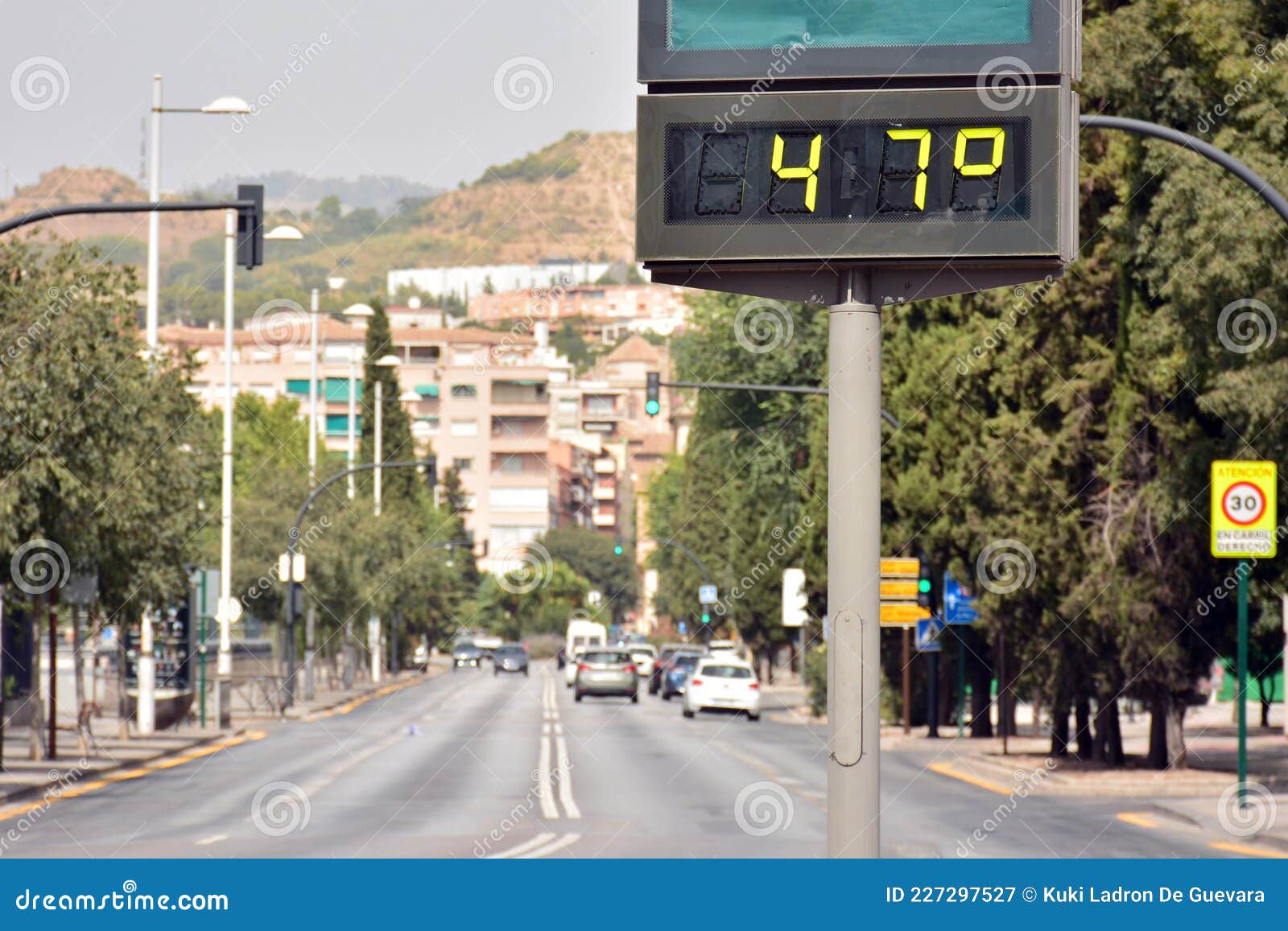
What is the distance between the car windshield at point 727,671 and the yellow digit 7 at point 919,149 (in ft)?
161

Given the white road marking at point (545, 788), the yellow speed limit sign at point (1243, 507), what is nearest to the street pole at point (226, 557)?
the white road marking at point (545, 788)

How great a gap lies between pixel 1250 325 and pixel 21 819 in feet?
52.7

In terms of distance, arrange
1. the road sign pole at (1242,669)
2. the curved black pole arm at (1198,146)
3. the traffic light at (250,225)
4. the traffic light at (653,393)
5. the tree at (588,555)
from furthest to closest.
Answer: the tree at (588,555)
the traffic light at (653,393)
the traffic light at (250,225)
the road sign pole at (1242,669)
the curved black pole arm at (1198,146)

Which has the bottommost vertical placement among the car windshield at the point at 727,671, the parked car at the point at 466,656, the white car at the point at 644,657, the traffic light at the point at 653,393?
the parked car at the point at 466,656

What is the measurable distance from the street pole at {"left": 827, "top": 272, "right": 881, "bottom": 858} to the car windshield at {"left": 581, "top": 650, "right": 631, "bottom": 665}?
60.6m

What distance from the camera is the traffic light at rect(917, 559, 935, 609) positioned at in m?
43.6

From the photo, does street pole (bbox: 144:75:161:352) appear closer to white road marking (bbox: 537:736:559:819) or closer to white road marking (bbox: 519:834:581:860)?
white road marking (bbox: 537:736:559:819)

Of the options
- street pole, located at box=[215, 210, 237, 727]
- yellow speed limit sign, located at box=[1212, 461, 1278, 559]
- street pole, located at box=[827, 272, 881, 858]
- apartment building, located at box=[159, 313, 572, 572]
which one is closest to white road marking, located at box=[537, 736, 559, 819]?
yellow speed limit sign, located at box=[1212, 461, 1278, 559]

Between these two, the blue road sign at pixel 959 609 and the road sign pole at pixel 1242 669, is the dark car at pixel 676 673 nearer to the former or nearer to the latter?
the blue road sign at pixel 959 609

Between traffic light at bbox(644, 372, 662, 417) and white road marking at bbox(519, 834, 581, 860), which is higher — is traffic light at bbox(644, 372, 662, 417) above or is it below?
above

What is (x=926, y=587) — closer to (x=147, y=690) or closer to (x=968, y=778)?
(x=968, y=778)

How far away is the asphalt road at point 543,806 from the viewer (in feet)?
61.6

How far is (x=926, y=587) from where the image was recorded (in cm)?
4359

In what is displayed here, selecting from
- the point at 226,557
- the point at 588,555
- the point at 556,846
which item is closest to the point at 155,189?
the point at 226,557
